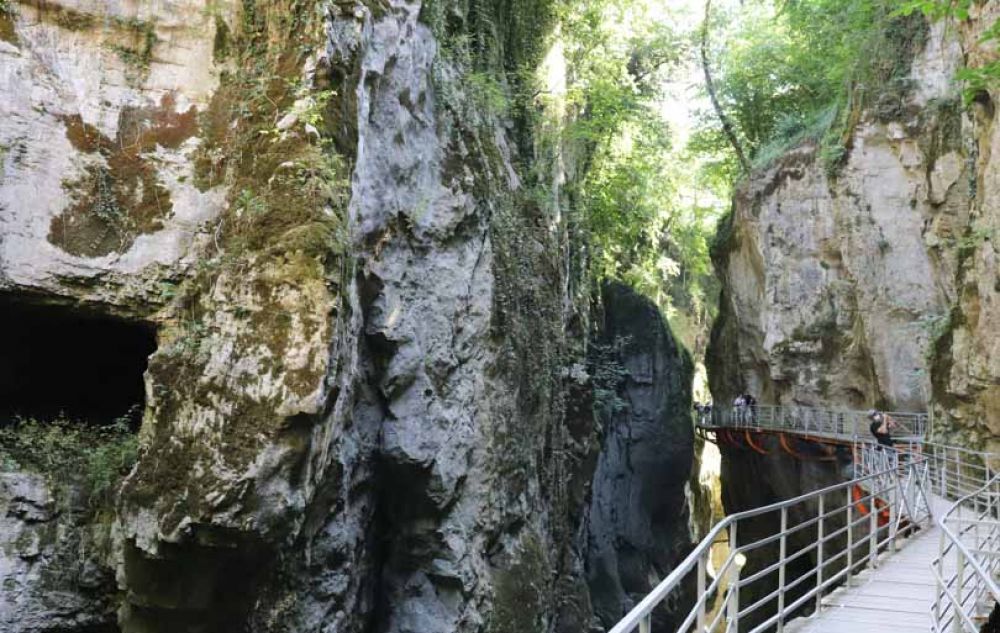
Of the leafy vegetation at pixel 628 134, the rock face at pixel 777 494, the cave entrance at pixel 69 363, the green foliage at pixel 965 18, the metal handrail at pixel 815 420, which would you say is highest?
the leafy vegetation at pixel 628 134

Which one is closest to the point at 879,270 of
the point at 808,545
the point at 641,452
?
the point at 641,452

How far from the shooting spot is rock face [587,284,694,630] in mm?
24625

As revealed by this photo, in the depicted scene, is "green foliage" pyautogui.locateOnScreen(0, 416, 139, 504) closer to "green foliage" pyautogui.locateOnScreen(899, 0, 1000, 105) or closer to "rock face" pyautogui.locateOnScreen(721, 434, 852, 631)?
"green foliage" pyautogui.locateOnScreen(899, 0, 1000, 105)

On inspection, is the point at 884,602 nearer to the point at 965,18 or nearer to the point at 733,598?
the point at 733,598

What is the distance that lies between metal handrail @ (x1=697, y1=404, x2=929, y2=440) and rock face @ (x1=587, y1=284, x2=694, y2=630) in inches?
69.5

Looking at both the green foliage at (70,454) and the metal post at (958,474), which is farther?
the metal post at (958,474)

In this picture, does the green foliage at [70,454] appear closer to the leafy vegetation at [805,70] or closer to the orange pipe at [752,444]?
the leafy vegetation at [805,70]

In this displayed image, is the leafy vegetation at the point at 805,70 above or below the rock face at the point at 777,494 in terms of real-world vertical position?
above

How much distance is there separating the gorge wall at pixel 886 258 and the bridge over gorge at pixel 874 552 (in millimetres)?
1127

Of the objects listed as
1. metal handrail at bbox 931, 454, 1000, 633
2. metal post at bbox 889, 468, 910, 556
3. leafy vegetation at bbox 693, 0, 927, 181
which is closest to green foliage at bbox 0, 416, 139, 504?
metal handrail at bbox 931, 454, 1000, 633

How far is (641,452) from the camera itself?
25.8 meters

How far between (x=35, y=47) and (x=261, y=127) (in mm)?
2803

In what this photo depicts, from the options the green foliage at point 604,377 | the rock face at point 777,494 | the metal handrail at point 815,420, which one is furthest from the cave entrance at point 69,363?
the rock face at point 777,494

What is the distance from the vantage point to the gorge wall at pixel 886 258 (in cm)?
1477
